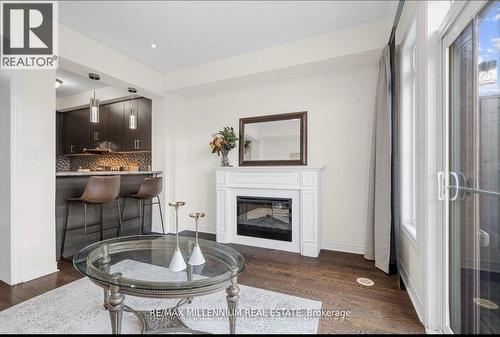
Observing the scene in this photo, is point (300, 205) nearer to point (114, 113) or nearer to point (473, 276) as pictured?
point (473, 276)

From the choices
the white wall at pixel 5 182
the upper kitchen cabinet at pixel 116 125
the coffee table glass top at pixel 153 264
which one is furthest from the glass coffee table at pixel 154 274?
the upper kitchen cabinet at pixel 116 125

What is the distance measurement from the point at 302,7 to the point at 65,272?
11.2 ft

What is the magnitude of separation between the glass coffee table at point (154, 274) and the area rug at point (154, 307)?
0.05 m

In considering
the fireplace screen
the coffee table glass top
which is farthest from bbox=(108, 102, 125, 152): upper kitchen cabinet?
the coffee table glass top

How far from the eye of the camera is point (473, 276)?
126cm

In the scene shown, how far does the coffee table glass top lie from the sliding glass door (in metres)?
1.24

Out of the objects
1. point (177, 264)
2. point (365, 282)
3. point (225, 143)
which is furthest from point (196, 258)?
point (225, 143)

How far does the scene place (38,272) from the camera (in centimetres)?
225

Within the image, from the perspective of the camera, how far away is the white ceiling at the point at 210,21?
2.17 m

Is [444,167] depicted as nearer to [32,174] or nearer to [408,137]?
[408,137]

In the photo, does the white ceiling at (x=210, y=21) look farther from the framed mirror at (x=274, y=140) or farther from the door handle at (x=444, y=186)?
the door handle at (x=444, y=186)

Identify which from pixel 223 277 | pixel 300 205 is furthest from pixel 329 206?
pixel 223 277

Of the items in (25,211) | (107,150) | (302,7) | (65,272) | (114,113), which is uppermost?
(302,7)

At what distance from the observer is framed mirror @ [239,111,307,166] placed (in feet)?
10.4
